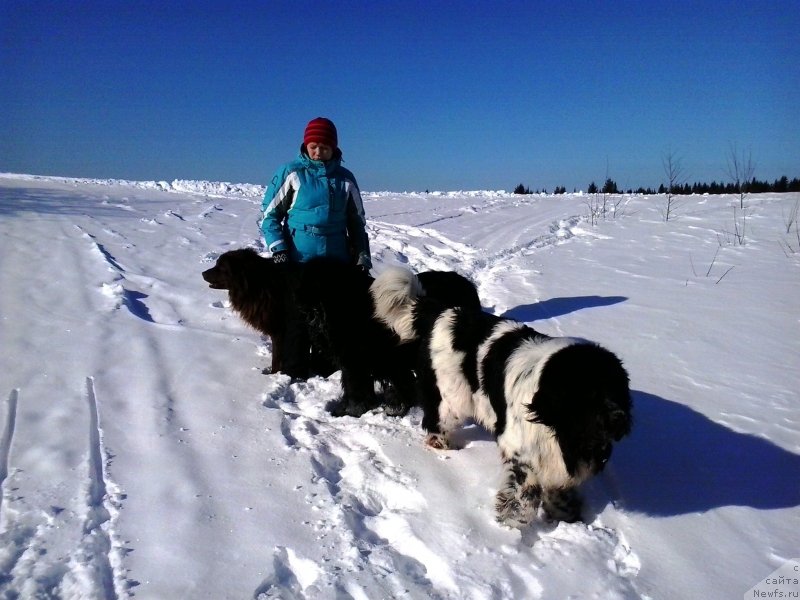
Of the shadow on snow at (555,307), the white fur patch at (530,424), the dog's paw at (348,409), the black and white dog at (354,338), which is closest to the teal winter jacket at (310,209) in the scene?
the black and white dog at (354,338)

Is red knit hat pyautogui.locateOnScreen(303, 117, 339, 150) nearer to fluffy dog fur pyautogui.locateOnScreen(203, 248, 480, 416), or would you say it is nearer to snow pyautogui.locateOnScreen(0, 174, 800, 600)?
fluffy dog fur pyautogui.locateOnScreen(203, 248, 480, 416)

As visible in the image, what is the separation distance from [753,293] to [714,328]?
1765 millimetres

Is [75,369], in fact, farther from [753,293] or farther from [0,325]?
[753,293]

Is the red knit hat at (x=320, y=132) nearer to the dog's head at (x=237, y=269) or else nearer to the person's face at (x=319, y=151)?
the person's face at (x=319, y=151)

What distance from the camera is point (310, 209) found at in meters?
4.43

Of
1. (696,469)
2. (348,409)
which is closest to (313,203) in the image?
(348,409)

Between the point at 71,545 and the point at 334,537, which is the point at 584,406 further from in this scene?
the point at 71,545

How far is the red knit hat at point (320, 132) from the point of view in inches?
170

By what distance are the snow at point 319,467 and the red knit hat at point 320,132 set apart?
189cm

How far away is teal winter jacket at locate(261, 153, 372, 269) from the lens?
4.40 meters

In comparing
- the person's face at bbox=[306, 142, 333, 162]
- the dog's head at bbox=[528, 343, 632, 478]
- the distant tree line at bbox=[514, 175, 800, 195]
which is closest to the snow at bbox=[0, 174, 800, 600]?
the dog's head at bbox=[528, 343, 632, 478]

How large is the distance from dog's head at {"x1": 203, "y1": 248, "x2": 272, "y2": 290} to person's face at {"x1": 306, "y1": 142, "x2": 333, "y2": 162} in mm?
968

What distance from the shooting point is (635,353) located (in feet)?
14.9

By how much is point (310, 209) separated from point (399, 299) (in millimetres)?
1441
